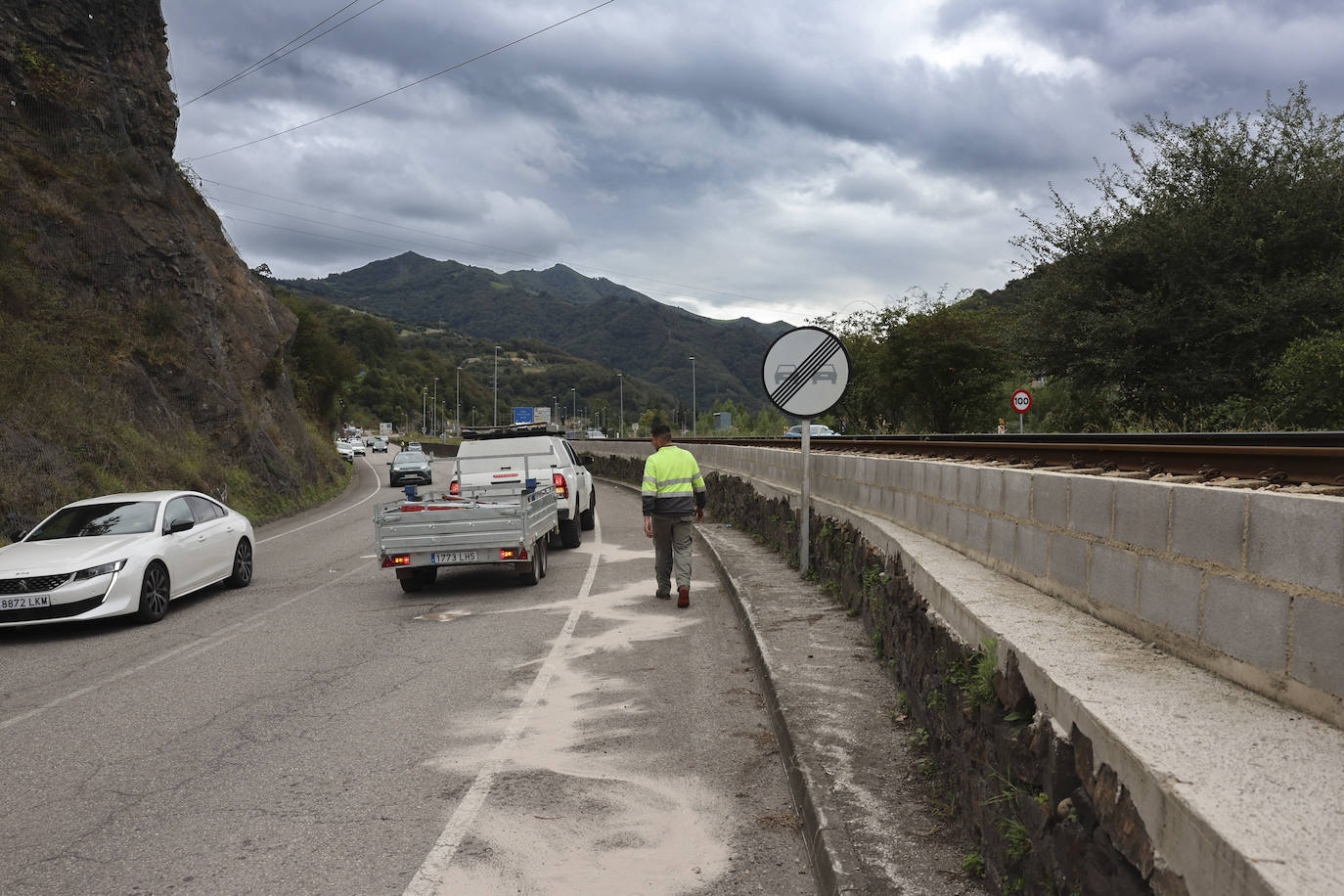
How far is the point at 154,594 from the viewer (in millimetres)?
10922

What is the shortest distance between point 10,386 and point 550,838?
63.3 ft

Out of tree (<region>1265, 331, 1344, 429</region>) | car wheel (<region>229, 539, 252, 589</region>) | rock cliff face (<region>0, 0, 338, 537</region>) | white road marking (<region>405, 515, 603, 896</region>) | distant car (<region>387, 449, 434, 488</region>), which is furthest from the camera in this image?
distant car (<region>387, 449, 434, 488</region>)

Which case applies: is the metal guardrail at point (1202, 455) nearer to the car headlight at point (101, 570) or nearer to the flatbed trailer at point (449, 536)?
the flatbed trailer at point (449, 536)

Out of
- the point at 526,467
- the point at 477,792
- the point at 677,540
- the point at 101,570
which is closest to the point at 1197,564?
the point at 477,792

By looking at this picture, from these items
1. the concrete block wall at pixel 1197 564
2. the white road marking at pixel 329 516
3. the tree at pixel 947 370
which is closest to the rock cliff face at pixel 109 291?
the white road marking at pixel 329 516

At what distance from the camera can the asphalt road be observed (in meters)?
4.44

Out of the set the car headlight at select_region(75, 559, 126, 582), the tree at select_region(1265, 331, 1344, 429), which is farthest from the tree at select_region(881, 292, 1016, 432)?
the car headlight at select_region(75, 559, 126, 582)

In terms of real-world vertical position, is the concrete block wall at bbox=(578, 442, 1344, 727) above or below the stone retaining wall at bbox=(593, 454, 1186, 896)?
above

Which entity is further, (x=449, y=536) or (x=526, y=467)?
(x=526, y=467)

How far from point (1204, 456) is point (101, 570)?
10149 mm

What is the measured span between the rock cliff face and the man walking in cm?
1249

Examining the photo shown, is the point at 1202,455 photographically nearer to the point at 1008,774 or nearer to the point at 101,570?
the point at 1008,774

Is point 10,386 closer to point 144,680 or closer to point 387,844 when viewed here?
point 144,680

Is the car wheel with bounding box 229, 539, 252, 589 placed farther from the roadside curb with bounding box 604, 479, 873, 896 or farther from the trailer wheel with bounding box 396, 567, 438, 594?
the roadside curb with bounding box 604, 479, 873, 896
